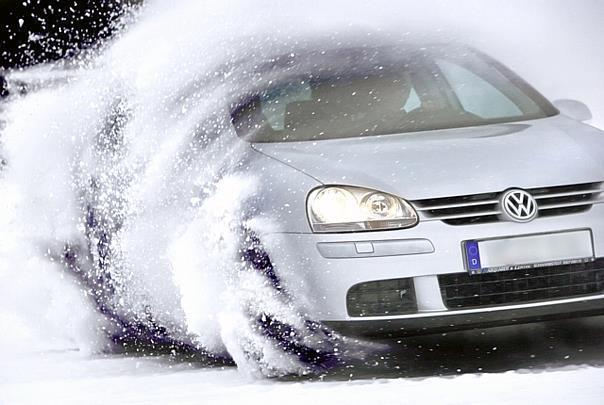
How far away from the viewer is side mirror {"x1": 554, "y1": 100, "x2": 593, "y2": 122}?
5875 millimetres

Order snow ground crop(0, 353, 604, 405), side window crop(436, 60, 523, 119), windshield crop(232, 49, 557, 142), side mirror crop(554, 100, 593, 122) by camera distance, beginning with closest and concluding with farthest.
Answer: snow ground crop(0, 353, 604, 405)
windshield crop(232, 49, 557, 142)
side window crop(436, 60, 523, 119)
side mirror crop(554, 100, 593, 122)

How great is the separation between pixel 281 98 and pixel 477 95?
0.94 m

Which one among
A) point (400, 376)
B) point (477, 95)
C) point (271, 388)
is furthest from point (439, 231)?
point (477, 95)

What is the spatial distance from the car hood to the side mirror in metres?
0.65

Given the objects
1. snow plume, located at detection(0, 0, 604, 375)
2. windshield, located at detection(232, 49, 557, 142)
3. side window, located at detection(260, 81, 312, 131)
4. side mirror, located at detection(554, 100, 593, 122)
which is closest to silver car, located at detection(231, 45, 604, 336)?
snow plume, located at detection(0, 0, 604, 375)

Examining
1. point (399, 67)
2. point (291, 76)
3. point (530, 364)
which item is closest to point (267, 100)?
point (291, 76)

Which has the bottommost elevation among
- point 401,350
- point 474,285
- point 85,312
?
point 85,312

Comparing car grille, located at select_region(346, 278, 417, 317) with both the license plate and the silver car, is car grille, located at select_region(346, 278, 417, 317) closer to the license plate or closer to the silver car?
the silver car

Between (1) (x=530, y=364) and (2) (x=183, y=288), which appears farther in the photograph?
(2) (x=183, y=288)

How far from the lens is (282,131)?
5430 millimetres

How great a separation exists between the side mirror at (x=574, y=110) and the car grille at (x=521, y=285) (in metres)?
1.34

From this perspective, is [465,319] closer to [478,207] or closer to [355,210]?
[478,207]

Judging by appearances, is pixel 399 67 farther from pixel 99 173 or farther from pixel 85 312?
pixel 85 312

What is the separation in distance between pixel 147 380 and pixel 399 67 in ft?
6.50
